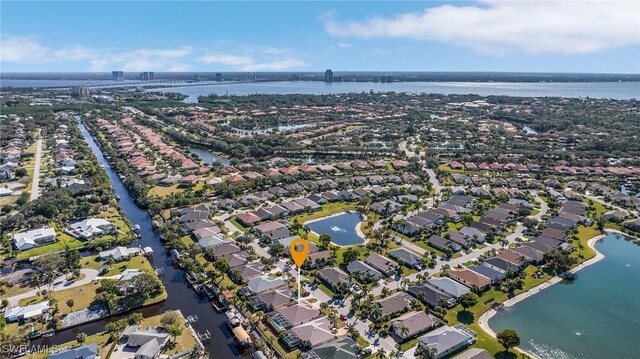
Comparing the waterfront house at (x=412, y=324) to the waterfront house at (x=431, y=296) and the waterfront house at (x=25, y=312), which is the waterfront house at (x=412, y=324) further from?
the waterfront house at (x=25, y=312)

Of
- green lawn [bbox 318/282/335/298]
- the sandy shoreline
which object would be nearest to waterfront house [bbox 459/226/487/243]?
the sandy shoreline

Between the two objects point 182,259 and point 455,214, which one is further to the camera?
point 455,214

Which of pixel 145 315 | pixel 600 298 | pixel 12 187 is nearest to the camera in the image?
pixel 145 315

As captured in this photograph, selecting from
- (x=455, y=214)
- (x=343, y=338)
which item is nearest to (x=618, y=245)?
(x=455, y=214)

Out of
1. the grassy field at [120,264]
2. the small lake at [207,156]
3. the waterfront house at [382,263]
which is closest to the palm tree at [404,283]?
the waterfront house at [382,263]

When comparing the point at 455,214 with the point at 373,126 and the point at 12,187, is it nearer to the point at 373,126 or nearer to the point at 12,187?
the point at 12,187

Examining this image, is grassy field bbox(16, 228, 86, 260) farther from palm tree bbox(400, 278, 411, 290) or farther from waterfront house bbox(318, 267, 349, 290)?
palm tree bbox(400, 278, 411, 290)

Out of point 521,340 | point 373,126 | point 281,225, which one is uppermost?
point 373,126
